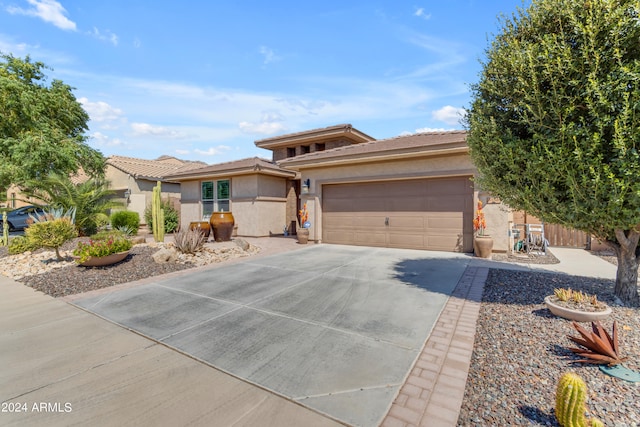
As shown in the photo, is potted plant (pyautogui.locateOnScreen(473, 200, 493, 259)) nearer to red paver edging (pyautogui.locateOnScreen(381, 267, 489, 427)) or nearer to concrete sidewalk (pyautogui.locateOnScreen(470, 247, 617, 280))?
concrete sidewalk (pyautogui.locateOnScreen(470, 247, 617, 280))

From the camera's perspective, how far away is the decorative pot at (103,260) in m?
7.07

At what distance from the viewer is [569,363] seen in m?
2.87

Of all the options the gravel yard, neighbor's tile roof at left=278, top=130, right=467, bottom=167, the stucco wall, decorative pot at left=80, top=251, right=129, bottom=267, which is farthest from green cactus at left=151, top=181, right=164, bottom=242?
the stucco wall

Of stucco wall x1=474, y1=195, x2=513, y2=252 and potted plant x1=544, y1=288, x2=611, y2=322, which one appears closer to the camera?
potted plant x1=544, y1=288, x2=611, y2=322

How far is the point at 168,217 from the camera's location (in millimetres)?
16922

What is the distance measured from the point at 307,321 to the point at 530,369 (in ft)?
8.68

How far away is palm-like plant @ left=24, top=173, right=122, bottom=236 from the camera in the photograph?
11906mm

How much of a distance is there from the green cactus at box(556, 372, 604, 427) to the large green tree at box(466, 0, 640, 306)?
8.68 ft

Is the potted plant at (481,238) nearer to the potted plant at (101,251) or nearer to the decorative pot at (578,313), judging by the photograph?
the decorative pot at (578,313)

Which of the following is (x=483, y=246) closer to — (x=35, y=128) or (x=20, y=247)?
(x=20, y=247)

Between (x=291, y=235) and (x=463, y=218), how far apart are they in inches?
365

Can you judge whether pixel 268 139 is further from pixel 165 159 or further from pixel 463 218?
pixel 165 159

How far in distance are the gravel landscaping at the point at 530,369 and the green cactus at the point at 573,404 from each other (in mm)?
143

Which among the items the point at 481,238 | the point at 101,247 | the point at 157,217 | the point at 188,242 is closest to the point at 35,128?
the point at 157,217
